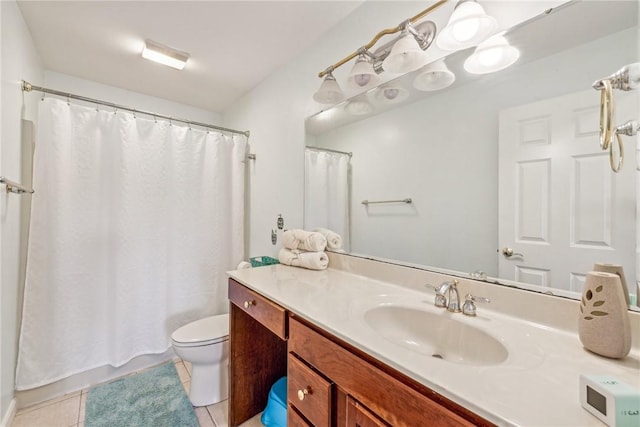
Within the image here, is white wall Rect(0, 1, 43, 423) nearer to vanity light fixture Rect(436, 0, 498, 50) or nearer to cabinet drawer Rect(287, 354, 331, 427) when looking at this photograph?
cabinet drawer Rect(287, 354, 331, 427)

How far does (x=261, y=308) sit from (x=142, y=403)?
1178 millimetres

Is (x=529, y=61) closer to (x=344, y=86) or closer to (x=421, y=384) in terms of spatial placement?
(x=344, y=86)

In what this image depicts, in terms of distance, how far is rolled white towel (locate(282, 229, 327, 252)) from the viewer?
157 cm

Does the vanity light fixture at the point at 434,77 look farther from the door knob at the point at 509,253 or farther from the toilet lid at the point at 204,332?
the toilet lid at the point at 204,332

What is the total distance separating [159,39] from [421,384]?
2.25m

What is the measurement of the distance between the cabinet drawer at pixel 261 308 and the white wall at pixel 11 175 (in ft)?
3.71

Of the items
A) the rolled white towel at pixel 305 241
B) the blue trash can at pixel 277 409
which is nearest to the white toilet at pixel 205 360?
the blue trash can at pixel 277 409

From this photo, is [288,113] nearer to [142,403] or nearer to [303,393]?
[303,393]

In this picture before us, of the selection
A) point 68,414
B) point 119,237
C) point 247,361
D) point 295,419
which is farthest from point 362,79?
point 68,414

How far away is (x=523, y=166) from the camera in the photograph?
0.92 metres

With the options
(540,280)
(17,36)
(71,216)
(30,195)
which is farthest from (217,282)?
(540,280)

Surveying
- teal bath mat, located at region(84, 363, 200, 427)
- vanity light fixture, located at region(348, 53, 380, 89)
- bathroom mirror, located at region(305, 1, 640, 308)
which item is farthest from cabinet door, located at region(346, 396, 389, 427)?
vanity light fixture, located at region(348, 53, 380, 89)

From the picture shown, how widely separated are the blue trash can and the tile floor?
0.10 metres

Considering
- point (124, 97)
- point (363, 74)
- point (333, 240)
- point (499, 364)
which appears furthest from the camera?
point (124, 97)
